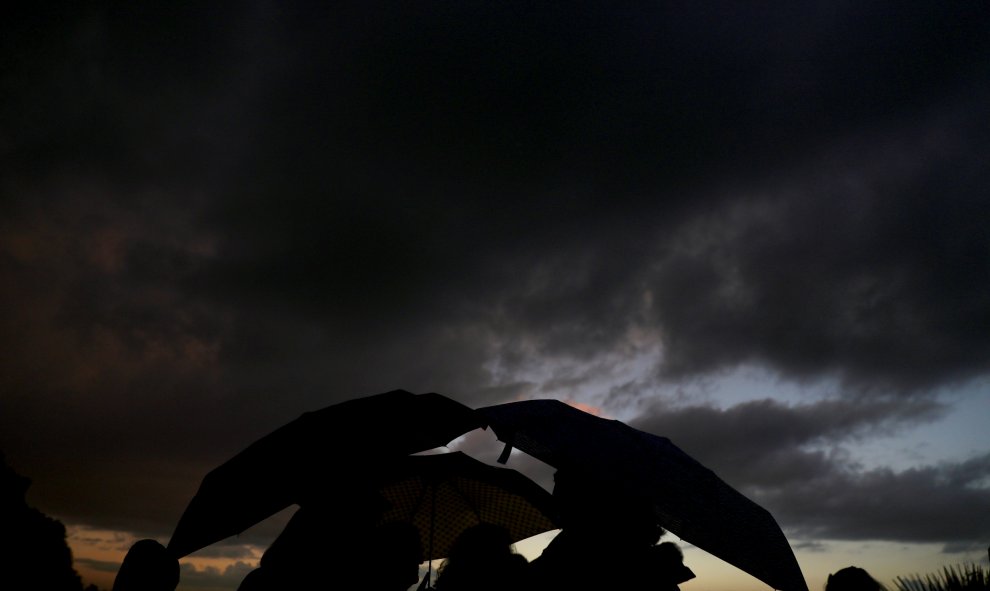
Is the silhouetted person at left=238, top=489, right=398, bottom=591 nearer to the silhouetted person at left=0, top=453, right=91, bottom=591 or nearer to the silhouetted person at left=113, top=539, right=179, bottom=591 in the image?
the silhouetted person at left=113, top=539, right=179, bottom=591

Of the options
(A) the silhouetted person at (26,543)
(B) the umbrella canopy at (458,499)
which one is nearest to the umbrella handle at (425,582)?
(B) the umbrella canopy at (458,499)

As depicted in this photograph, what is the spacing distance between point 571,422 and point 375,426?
4.48 ft

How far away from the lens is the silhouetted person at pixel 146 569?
15.1 feet

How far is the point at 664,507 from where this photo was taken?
381 centimetres

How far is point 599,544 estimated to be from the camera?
3840mm

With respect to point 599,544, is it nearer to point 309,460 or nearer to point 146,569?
point 309,460

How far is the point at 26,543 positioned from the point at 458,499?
38126 millimetres

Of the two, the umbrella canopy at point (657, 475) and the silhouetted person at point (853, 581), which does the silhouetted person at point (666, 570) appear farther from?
the silhouetted person at point (853, 581)

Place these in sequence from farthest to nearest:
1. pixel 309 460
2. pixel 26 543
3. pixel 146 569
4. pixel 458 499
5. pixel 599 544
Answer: pixel 26 543, pixel 458 499, pixel 146 569, pixel 309 460, pixel 599 544

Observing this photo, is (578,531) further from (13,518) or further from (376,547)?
(13,518)

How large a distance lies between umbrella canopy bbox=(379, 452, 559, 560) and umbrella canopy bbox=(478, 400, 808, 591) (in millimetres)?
2529

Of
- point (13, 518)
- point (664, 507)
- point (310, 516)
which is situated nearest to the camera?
point (664, 507)

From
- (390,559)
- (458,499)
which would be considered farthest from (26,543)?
(390,559)

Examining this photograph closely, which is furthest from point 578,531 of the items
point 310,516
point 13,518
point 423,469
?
point 13,518
